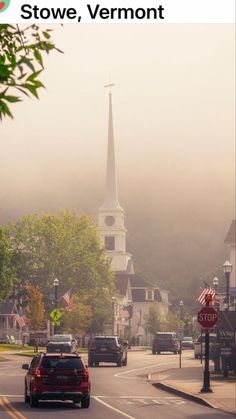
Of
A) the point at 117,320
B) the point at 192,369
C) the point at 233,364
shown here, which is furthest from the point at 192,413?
the point at 117,320

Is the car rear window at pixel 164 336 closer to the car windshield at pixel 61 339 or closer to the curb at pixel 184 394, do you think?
the car windshield at pixel 61 339

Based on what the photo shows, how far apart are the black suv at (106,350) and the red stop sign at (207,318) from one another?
24.8m


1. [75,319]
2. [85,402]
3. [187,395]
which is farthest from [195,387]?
[75,319]

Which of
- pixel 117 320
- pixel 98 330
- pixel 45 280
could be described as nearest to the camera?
pixel 45 280

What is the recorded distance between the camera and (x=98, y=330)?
137375mm

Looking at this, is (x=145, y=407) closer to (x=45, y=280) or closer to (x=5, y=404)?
(x=5, y=404)

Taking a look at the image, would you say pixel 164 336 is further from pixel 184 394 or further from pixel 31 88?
pixel 31 88

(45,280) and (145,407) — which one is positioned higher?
(45,280)

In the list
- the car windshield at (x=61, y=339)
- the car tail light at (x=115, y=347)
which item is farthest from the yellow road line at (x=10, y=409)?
the car windshield at (x=61, y=339)

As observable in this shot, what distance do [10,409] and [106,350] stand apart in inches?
1433

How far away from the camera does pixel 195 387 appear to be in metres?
45.8

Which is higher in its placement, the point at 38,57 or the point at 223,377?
the point at 38,57

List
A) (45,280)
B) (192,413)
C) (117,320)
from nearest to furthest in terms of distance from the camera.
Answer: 1. (192,413)
2. (45,280)
3. (117,320)

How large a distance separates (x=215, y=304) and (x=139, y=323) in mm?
127141
